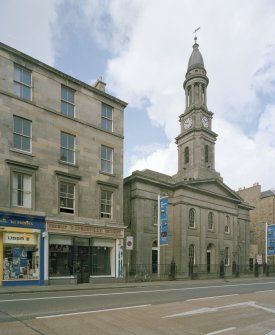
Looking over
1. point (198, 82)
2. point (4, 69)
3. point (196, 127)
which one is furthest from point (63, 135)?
point (198, 82)

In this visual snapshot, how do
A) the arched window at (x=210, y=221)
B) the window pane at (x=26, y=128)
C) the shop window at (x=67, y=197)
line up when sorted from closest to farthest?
the window pane at (x=26, y=128)
the shop window at (x=67, y=197)
the arched window at (x=210, y=221)

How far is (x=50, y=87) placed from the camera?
23.8m

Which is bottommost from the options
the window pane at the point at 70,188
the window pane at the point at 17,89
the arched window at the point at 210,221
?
the arched window at the point at 210,221

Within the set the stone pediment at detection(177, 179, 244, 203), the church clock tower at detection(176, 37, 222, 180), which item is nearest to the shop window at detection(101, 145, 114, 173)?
the stone pediment at detection(177, 179, 244, 203)

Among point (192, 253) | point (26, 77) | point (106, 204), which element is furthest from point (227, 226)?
point (26, 77)

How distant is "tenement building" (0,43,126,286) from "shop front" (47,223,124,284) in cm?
6

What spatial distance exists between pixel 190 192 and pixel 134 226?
8508 mm

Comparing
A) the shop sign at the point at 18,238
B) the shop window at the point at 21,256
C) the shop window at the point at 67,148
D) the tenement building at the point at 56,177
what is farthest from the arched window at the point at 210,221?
the shop sign at the point at 18,238

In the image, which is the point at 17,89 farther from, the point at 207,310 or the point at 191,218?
the point at 191,218

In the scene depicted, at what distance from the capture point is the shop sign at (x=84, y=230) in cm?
2222

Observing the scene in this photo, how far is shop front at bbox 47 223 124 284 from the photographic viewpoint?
22.3 meters

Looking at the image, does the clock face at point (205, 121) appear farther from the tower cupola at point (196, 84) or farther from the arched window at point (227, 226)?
the arched window at point (227, 226)

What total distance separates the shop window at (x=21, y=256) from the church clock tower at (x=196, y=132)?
26.4 metres

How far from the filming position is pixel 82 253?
24.0m
